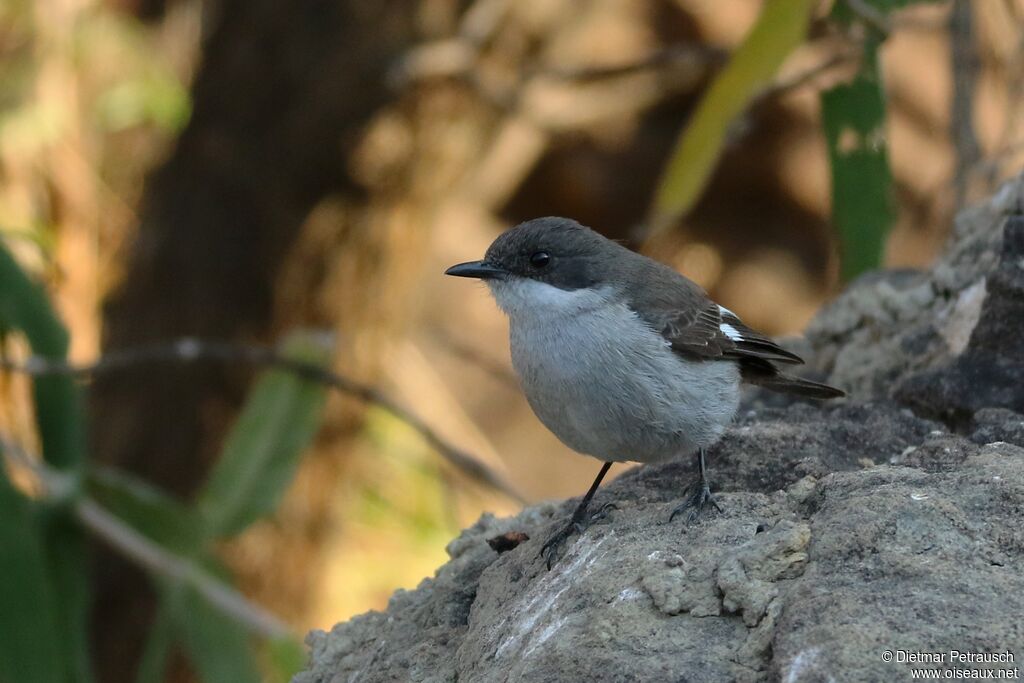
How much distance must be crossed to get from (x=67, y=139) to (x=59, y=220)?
0.66m

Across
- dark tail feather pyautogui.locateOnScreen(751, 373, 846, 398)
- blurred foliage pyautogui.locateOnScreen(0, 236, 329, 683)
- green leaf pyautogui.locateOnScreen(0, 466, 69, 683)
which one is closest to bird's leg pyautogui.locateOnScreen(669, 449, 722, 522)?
dark tail feather pyautogui.locateOnScreen(751, 373, 846, 398)

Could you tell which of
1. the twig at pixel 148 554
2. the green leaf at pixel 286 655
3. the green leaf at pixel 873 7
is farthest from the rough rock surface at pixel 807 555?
the twig at pixel 148 554

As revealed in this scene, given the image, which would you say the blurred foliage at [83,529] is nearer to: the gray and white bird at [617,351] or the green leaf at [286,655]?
the green leaf at [286,655]

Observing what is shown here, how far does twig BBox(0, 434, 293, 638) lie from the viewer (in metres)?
5.79

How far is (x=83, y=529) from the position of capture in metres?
6.08

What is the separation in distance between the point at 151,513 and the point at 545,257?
2951 millimetres

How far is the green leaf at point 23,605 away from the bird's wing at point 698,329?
9.84 ft

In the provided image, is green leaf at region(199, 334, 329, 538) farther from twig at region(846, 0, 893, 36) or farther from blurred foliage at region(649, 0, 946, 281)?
twig at region(846, 0, 893, 36)

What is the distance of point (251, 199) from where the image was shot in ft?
26.7

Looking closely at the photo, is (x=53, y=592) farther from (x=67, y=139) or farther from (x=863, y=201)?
(x=67, y=139)

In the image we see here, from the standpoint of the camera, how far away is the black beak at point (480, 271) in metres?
4.14

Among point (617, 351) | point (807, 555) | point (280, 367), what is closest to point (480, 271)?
point (617, 351)

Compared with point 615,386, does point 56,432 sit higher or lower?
higher

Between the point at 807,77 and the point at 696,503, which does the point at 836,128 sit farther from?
the point at 696,503
